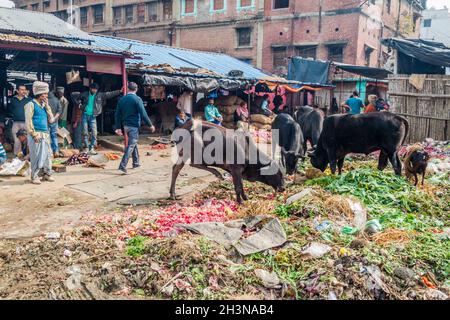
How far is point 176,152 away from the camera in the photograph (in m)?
7.21

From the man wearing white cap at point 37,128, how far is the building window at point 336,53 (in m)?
21.7

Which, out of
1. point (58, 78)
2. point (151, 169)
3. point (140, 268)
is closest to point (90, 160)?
point (151, 169)

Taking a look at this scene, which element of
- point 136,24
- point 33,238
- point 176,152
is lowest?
point 33,238

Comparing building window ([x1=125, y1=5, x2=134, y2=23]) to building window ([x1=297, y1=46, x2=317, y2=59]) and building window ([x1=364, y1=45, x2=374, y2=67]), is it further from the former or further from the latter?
building window ([x1=364, y1=45, x2=374, y2=67])

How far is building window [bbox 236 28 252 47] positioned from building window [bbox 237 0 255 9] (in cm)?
149

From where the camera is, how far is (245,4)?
2872 centimetres

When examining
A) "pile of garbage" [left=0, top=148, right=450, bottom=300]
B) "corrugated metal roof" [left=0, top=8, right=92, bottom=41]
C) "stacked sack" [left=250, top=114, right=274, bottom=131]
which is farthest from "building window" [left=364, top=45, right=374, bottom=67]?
"pile of garbage" [left=0, top=148, right=450, bottom=300]

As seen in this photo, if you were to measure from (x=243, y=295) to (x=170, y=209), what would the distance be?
2710 millimetres

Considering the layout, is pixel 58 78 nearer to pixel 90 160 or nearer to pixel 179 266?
pixel 90 160

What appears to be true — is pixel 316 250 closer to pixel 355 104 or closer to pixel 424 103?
pixel 424 103

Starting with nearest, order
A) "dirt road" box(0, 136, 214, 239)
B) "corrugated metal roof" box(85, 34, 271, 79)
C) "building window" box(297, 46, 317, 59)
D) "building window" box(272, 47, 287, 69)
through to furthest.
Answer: "dirt road" box(0, 136, 214, 239) < "corrugated metal roof" box(85, 34, 271, 79) < "building window" box(297, 46, 317, 59) < "building window" box(272, 47, 287, 69)

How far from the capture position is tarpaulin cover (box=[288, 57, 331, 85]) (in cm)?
2089

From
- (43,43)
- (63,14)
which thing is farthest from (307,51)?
(63,14)

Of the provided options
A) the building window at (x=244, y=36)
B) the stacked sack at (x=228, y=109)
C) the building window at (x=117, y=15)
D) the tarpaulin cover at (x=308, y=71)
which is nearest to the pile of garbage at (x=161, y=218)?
the stacked sack at (x=228, y=109)
